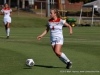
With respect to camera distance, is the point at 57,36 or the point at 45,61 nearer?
the point at 57,36

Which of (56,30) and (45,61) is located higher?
(56,30)

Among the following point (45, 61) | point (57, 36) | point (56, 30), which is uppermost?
point (56, 30)

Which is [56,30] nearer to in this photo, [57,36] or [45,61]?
[57,36]

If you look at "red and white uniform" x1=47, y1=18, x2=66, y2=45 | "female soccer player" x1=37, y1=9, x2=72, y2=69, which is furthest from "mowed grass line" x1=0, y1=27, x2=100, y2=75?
"red and white uniform" x1=47, y1=18, x2=66, y2=45

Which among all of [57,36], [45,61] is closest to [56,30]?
[57,36]

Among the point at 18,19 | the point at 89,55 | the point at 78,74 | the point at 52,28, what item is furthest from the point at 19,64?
the point at 18,19

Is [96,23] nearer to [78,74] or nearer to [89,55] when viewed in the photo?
[89,55]

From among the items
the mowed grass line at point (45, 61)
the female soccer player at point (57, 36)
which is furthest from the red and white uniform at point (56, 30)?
the mowed grass line at point (45, 61)

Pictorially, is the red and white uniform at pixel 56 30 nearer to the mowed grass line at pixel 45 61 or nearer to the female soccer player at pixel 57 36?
the female soccer player at pixel 57 36

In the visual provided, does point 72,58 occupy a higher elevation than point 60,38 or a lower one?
lower

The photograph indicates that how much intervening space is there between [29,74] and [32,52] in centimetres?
581

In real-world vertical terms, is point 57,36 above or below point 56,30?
below

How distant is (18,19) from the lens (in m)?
51.4

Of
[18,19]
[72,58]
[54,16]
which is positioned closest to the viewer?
[54,16]
